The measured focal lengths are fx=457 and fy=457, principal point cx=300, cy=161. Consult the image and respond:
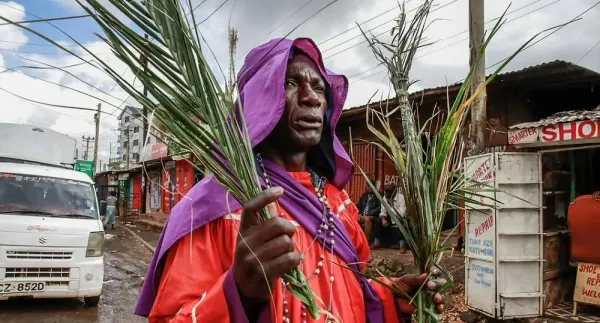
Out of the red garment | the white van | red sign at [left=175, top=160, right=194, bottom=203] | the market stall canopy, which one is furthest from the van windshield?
red sign at [left=175, top=160, right=194, bottom=203]

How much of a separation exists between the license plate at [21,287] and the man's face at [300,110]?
5829mm

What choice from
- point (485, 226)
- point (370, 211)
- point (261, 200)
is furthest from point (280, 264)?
point (370, 211)

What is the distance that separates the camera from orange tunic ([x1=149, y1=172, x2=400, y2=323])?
122 cm

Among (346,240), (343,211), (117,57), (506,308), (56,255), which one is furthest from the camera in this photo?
(56,255)

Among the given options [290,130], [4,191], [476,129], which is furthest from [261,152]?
[4,191]

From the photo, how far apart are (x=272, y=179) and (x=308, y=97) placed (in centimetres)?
32

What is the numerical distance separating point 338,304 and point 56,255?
579 cm

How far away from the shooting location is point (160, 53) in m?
1.16

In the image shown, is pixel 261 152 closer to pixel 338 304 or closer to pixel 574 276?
pixel 338 304

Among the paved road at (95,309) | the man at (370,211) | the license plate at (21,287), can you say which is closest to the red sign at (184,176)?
the paved road at (95,309)

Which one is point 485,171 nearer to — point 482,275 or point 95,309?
point 482,275

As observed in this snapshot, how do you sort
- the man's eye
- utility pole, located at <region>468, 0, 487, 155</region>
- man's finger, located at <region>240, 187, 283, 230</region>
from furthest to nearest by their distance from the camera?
utility pole, located at <region>468, 0, 487, 155</region>
the man's eye
man's finger, located at <region>240, 187, 283, 230</region>

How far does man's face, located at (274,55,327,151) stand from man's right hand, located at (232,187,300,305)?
21.3 inches

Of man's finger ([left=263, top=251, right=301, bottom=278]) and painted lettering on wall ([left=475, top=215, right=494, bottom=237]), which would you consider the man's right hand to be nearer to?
man's finger ([left=263, top=251, right=301, bottom=278])
